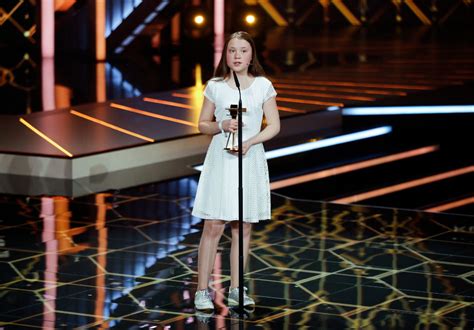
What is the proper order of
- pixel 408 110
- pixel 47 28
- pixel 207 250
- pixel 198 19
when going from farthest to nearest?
pixel 198 19
pixel 47 28
pixel 408 110
pixel 207 250

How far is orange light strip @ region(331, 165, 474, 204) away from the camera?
775cm

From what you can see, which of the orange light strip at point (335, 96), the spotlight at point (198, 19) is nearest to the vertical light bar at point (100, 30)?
the spotlight at point (198, 19)

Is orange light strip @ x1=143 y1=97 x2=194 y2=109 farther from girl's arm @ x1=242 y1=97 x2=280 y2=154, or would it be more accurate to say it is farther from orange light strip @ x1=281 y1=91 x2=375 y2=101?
girl's arm @ x1=242 y1=97 x2=280 y2=154

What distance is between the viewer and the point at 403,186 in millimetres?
8273

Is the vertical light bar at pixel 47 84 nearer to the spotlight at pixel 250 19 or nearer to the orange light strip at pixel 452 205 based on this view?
the orange light strip at pixel 452 205

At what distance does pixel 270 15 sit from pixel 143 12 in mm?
8478

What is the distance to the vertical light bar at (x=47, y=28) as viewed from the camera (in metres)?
14.7

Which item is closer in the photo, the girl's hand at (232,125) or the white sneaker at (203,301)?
the girl's hand at (232,125)

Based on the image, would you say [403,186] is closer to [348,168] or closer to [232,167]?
[348,168]

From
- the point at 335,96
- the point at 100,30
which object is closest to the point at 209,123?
the point at 335,96

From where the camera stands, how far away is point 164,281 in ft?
17.9

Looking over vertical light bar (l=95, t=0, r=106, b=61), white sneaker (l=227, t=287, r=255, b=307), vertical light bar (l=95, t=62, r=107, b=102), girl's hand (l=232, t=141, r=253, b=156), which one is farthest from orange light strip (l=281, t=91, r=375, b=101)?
girl's hand (l=232, t=141, r=253, b=156)

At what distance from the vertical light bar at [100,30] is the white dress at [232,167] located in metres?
10.6

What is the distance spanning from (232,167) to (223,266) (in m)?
1.16
